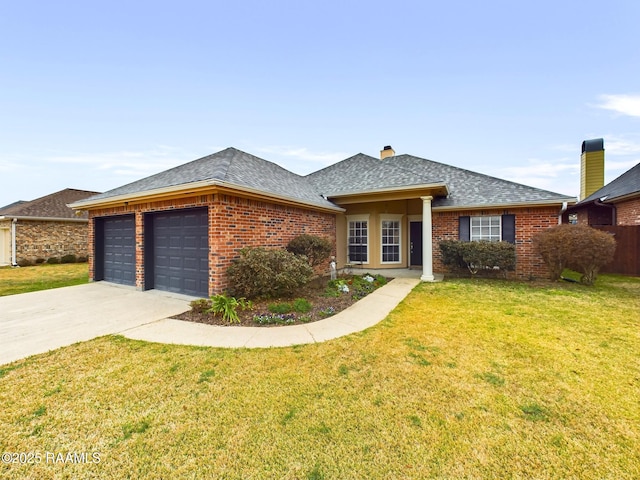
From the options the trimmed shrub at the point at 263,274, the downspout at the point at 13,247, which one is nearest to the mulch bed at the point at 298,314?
the trimmed shrub at the point at 263,274

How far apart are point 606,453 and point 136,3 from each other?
14118 mm

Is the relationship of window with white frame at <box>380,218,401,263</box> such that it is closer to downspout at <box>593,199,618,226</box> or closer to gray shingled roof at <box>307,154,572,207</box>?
gray shingled roof at <box>307,154,572,207</box>

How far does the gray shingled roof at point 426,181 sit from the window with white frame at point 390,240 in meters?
1.97

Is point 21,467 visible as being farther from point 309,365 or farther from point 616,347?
point 616,347

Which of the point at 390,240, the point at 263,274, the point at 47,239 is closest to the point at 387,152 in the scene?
the point at 390,240

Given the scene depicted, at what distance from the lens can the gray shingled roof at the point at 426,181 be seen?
991 cm

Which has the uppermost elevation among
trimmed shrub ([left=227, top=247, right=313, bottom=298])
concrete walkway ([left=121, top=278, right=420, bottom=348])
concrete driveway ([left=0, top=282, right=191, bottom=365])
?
trimmed shrub ([left=227, top=247, right=313, bottom=298])

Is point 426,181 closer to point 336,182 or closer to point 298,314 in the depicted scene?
point 336,182

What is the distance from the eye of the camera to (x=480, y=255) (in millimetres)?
9242

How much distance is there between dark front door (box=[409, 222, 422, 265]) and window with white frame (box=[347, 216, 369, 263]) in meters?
2.20

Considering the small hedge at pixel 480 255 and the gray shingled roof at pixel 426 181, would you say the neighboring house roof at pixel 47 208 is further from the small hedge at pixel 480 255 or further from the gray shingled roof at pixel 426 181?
the small hedge at pixel 480 255

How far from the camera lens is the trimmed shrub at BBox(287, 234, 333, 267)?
→ 27.6ft

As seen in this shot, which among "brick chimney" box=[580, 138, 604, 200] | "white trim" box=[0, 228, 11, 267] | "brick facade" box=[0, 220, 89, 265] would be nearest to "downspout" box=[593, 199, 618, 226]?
"brick chimney" box=[580, 138, 604, 200]

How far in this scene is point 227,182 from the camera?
6.09m
